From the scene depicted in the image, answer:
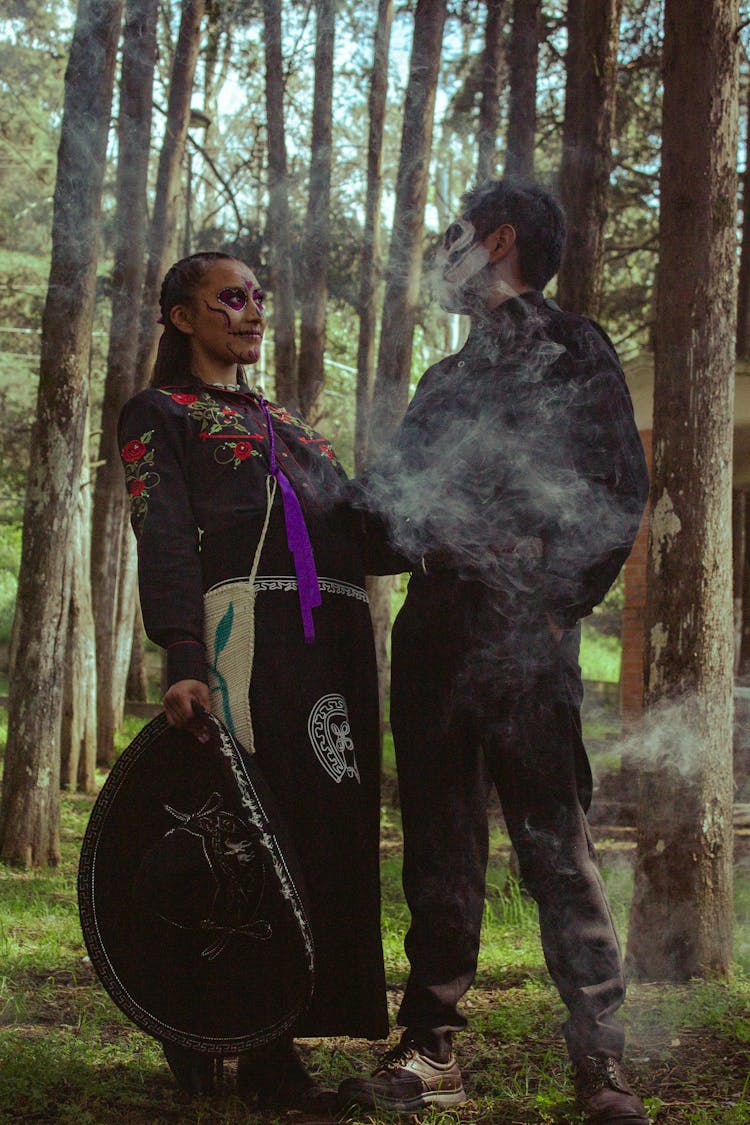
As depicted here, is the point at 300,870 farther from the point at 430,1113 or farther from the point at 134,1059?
the point at 134,1059

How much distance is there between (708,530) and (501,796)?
1773 millimetres

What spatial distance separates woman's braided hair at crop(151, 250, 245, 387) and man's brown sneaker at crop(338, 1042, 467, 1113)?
1945mm

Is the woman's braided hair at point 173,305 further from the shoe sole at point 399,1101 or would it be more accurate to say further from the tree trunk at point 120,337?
the tree trunk at point 120,337

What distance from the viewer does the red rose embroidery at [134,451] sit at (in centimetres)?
304

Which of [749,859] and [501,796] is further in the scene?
[749,859]

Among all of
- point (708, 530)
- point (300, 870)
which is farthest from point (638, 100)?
point (300, 870)

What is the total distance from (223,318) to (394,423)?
664cm

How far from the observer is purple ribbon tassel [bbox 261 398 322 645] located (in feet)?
9.97

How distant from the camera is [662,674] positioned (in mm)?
4371

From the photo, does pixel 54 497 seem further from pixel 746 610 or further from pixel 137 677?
pixel 137 677

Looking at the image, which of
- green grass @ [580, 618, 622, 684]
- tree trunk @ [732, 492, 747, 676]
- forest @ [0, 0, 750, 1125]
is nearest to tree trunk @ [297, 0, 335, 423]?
forest @ [0, 0, 750, 1125]

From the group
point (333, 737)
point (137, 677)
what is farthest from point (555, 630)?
point (137, 677)

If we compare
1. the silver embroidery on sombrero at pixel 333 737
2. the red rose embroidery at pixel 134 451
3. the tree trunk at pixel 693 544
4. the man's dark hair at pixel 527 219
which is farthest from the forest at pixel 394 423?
the red rose embroidery at pixel 134 451

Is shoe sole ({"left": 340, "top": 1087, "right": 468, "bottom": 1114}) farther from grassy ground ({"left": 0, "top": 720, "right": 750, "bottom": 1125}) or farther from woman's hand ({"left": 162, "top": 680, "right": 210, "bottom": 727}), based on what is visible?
woman's hand ({"left": 162, "top": 680, "right": 210, "bottom": 727})
